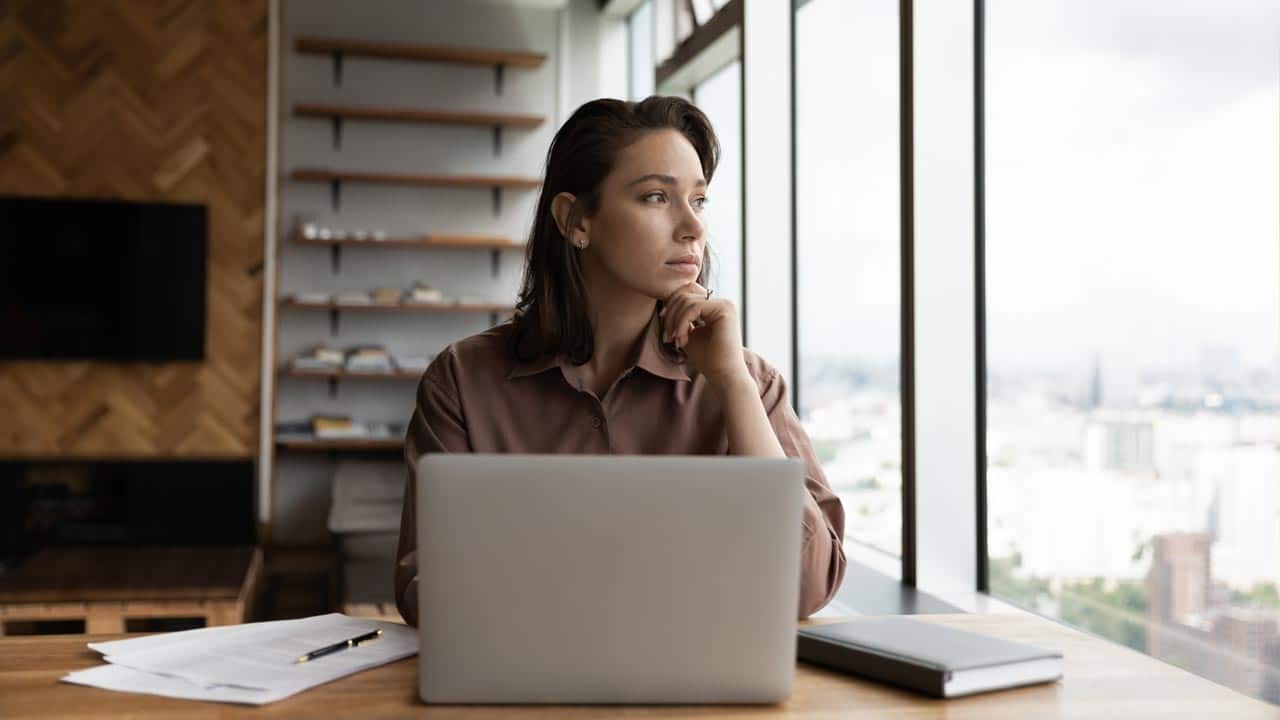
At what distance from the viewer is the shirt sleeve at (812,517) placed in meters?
1.34

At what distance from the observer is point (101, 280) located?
491 centimetres

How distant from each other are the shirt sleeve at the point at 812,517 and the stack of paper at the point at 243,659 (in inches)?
18.7

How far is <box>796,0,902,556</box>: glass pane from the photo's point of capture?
3.10 metres

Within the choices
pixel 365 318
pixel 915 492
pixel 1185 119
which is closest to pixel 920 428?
pixel 915 492

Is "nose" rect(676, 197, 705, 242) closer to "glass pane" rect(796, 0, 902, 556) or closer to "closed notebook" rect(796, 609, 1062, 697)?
"closed notebook" rect(796, 609, 1062, 697)

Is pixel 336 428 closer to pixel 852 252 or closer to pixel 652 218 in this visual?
pixel 852 252

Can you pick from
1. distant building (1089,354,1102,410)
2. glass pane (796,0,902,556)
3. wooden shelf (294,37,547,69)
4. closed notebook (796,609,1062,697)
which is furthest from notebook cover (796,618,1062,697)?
wooden shelf (294,37,547,69)

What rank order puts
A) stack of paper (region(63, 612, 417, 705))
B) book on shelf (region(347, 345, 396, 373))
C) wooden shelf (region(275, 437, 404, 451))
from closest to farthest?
stack of paper (region(63, 612, 417, 705))
wooden shelf (region(275, 437, 404, 451))
book on shelf (region(347, 345, 396, 373))

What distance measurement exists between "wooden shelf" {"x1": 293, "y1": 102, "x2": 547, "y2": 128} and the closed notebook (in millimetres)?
4552

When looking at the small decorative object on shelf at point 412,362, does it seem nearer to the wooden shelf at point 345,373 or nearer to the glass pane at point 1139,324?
the wooden shelf at point 345,373

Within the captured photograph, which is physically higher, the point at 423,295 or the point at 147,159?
the point at 147,159

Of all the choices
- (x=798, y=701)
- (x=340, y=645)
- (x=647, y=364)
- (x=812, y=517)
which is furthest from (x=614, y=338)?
(x=798, y=701)

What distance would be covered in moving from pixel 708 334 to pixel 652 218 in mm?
196

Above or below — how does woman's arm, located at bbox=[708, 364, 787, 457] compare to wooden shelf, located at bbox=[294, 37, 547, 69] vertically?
below
